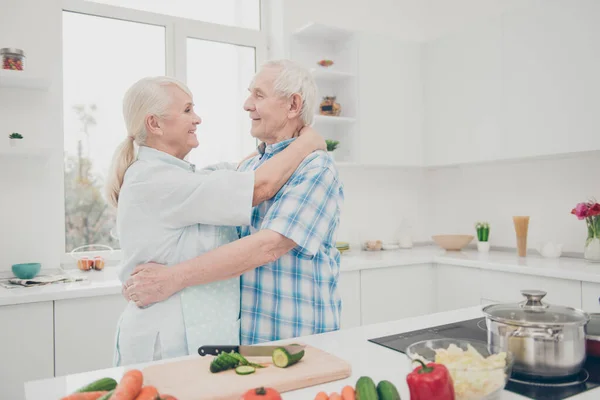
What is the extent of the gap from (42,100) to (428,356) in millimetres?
2583

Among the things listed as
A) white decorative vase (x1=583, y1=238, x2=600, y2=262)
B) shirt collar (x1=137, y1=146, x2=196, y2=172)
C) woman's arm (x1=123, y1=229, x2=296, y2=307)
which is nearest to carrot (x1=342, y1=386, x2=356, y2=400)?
woman's arm (x1=123, y1=229, x2=296, y2=307)

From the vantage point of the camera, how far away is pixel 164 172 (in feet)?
4.82

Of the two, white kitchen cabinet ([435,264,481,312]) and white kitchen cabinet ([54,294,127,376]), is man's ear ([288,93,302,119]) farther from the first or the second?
white kitchen cabinet ([435,264,481,312])

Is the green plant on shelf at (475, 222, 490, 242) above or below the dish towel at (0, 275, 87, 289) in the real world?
above

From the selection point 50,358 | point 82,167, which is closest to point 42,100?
point 82,167

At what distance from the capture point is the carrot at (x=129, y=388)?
83 cm

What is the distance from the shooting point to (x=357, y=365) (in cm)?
118

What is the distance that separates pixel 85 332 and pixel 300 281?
1240 mm

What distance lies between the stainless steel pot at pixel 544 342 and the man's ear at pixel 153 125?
1.07 metres

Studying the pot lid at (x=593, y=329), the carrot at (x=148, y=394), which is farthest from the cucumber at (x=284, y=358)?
the pot lid at (x=593, y=329)

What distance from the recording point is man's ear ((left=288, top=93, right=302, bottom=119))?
1693 mm

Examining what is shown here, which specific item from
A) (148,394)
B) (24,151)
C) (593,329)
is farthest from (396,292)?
(148,394)

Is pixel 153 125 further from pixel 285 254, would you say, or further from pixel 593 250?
pixel 593 250

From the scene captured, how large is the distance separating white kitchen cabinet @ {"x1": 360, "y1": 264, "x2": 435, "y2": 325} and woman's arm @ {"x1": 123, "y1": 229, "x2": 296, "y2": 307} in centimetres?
179
